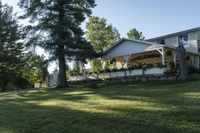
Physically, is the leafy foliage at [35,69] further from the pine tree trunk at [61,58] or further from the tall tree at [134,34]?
the tall tree at [134,34]

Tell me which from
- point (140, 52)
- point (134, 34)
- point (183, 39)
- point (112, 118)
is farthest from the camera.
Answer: point (134, 34)

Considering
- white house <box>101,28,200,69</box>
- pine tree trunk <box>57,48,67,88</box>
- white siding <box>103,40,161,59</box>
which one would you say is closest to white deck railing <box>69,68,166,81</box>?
white house <box>101,28,200,69</box>

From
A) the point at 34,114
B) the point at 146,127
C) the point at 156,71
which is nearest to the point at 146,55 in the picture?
the point at 156,71

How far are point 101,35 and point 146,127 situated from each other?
44.6m

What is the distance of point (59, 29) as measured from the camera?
99.6 feet

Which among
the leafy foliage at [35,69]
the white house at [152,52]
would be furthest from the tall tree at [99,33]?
the white house at [152,52]

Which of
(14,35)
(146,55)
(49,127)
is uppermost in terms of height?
(14,35)

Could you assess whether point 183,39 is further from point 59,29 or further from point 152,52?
point 59,29

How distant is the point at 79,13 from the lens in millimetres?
31984

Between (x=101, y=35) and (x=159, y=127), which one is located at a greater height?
(x=101, y=35)

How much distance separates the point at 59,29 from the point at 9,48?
15.9 meters

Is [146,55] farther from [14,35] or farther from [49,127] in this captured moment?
[49,127]

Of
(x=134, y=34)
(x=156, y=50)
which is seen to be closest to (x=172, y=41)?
(x=156, y=50)

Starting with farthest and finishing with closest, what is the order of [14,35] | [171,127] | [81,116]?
[14,35] → [81,116] → [171,127]
